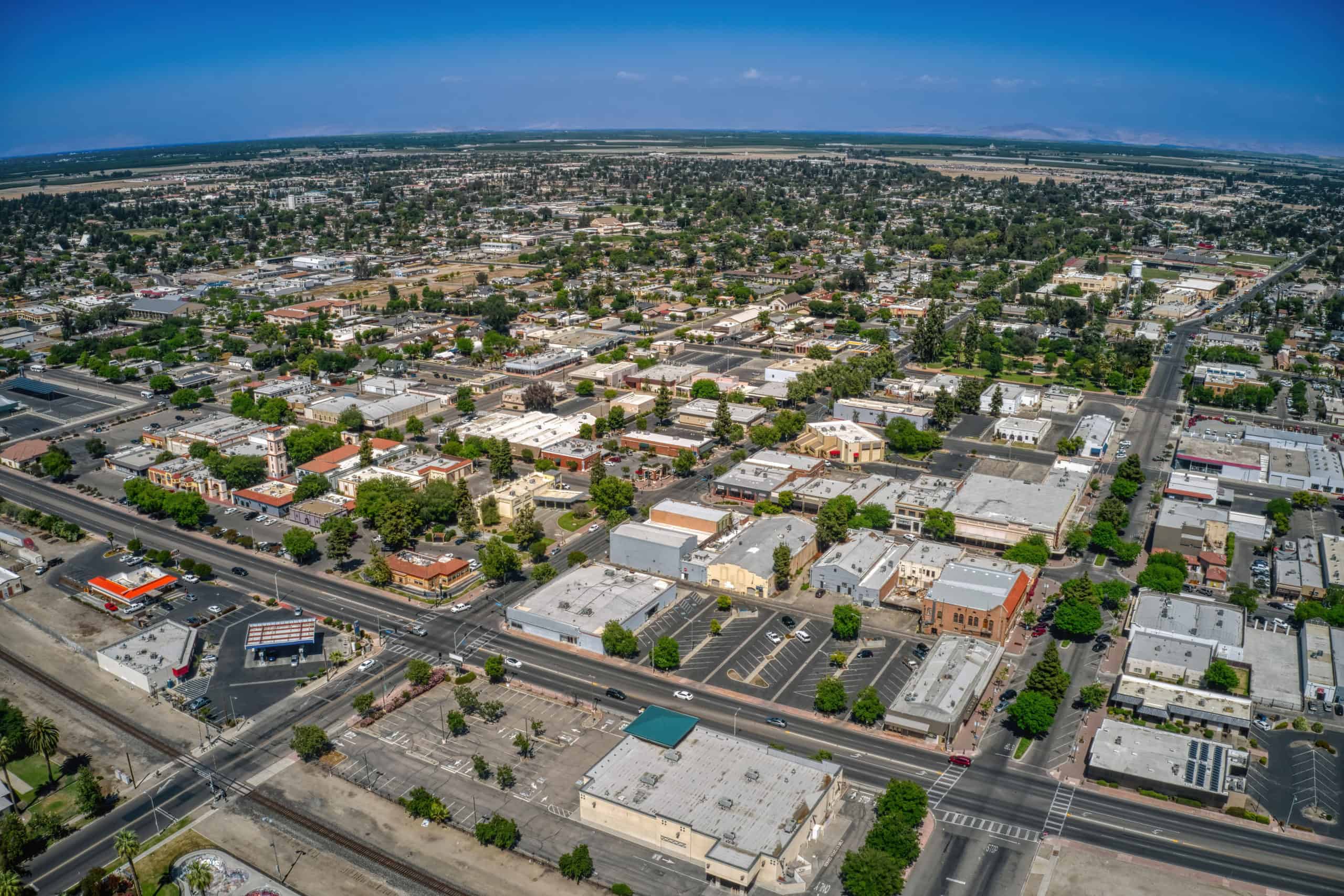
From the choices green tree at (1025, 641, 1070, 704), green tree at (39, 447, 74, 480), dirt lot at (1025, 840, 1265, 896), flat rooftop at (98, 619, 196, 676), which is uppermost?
green tree at (39, 447, 74, 480)

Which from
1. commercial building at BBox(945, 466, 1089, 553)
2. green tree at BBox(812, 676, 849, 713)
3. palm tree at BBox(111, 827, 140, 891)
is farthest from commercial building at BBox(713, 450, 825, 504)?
palm tree at BBox(111, 827, 140, 891)

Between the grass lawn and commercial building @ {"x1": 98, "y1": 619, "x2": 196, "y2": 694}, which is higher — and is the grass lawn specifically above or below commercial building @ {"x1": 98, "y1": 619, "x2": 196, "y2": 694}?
below

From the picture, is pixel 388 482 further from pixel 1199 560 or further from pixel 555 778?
pixel 1199 560

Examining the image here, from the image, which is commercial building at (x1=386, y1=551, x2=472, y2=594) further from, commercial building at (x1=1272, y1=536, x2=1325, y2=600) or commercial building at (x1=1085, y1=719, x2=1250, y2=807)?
commercial building at (x1=1272, y1=536, x2=1325, y2=600)

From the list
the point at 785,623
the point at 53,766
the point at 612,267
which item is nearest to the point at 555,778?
the point at 785,623

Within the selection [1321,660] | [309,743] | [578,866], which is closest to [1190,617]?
[1321,660]

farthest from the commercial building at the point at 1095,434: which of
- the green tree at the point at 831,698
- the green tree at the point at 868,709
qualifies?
the green tree at the point at 831,698
